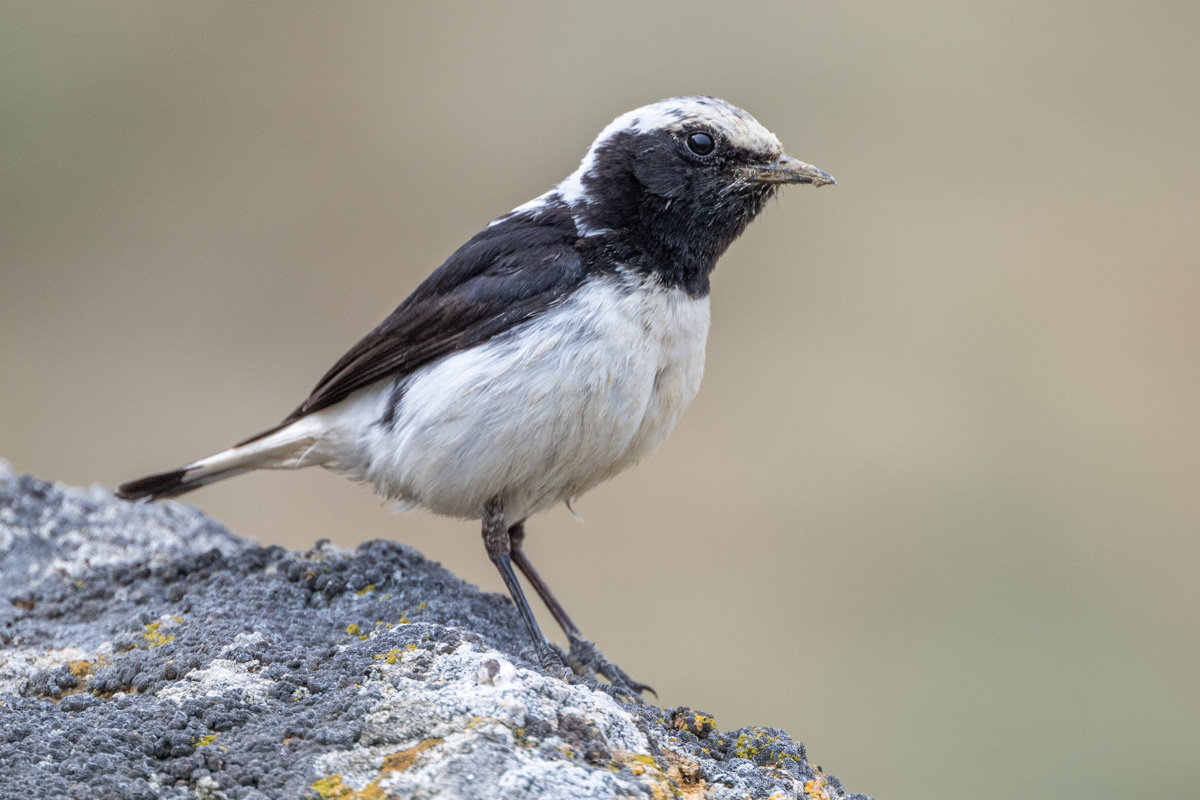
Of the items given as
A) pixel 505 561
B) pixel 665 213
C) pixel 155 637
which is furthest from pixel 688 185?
pixel 155 637

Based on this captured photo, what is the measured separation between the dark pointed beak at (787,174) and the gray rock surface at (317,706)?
2.08m

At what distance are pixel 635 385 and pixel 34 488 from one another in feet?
9.72

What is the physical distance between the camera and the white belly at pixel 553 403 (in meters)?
4.20

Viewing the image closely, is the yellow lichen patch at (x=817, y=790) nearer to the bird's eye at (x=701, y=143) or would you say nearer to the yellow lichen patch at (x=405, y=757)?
the yellow lichen patch at (x=405, y=757)

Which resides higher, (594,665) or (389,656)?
(594,665)

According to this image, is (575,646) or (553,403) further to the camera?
(575,646)

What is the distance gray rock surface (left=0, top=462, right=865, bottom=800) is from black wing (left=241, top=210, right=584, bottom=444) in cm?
86

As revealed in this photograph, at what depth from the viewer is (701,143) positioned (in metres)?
4.66

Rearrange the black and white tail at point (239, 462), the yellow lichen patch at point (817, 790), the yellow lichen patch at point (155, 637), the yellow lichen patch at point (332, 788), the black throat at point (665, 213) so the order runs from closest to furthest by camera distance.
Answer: the yellow lichen patch at point (332, 788)
the yellow lichen patch at point (817, 790)
the yellow lichen patch at point (155, 637)
the black throat at point (665, 213)
the black and white tail at point (239, 462)

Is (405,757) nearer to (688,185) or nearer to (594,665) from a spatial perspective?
(594,665)

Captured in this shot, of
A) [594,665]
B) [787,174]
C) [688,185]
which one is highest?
[787,174]

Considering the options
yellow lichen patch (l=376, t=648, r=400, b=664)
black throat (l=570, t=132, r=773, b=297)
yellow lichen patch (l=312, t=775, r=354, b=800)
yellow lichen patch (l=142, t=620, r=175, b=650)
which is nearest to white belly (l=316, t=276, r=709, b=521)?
black throat (l=570, t=132, r=773, b=297)

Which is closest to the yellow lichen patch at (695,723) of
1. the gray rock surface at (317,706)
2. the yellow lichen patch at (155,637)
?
the gray rock surface at (317,706)

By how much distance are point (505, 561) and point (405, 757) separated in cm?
195
